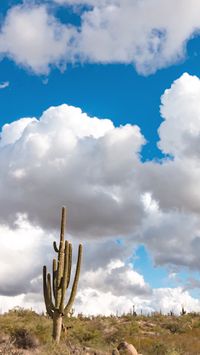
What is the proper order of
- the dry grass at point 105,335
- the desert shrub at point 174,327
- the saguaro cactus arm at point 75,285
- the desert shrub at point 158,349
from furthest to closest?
the desert shrub at point 174,327 < the desert shrub at point 158,349 < the saguaro cactus arm at point 75,285 < the dry grass at point 105,335

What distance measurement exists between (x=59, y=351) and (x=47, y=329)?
6.40m

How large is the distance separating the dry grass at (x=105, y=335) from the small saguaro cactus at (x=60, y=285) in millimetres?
1068

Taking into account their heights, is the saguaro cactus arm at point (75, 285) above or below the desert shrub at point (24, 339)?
above

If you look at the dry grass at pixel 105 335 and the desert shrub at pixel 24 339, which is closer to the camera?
the dry grass at pixel 105 335

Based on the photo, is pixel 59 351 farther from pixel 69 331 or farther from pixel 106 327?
pixel 106 327

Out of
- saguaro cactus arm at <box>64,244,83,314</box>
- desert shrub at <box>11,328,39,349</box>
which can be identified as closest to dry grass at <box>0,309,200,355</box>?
desert shrub at <box>11,328,39,349</box>

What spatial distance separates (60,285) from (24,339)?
2.87m

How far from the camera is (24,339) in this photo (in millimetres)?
21594

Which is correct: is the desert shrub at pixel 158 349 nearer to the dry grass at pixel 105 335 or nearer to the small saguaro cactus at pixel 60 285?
the dry grass at pixel 105 335

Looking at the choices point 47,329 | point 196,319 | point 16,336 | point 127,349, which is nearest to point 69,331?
point 47,329

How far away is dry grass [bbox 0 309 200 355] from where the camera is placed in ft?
66.6

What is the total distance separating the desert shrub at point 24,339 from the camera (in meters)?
21.0

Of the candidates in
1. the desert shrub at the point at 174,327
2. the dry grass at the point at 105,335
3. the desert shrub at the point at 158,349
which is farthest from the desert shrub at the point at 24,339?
the desert shrub at the point at 174,327

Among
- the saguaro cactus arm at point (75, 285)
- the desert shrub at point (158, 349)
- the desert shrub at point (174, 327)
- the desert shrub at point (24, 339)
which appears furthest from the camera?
the desert shrub at point (174, 327)
